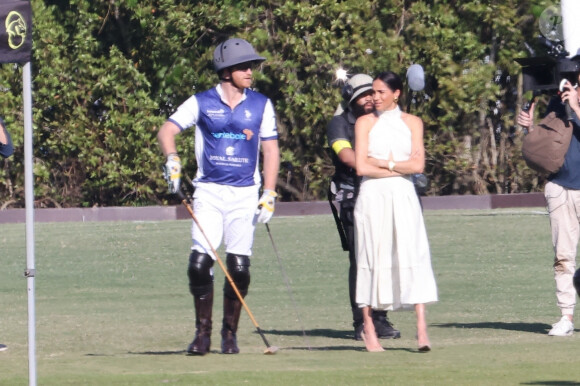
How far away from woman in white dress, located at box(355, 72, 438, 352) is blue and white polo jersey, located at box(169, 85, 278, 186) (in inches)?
27.3

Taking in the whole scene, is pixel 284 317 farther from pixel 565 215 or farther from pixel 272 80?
pixel 272 80

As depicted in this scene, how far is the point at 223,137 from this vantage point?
9.00m

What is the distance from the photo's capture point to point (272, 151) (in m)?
9.24

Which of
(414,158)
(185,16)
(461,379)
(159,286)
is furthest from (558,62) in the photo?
(185,16)

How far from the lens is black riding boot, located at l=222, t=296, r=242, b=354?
9.07 meters

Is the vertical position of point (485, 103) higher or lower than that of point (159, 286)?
higher

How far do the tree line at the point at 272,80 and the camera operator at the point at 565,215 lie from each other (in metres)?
18.3

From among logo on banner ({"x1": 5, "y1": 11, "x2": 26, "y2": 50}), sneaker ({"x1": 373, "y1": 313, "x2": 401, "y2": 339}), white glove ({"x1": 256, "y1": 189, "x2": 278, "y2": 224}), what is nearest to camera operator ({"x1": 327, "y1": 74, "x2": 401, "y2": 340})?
sneaker ({"x1": 373, "y1": 313, "x2": 401, "y2": 339})

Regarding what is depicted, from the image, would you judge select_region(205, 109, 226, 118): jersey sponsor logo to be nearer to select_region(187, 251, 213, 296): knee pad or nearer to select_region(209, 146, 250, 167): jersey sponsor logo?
select_region(209, 146, 250, 167): jersey sponsor logo

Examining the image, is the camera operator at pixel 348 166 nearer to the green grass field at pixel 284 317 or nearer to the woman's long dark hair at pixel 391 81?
the green grass field at pixel 284 317

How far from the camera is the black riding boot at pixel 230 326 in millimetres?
9070

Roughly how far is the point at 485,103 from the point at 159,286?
1600 centimetres

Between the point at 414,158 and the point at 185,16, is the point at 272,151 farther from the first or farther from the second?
the point at 185,16

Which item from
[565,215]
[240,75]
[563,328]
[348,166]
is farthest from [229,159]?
[563,328]
